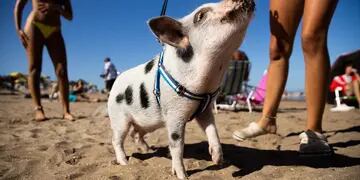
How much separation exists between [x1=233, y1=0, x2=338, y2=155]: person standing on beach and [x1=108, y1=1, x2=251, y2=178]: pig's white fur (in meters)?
0.81

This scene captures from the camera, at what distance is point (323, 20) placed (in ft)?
8.44

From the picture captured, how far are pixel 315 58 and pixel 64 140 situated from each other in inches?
111

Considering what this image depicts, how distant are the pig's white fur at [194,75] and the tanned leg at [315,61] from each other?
821mm

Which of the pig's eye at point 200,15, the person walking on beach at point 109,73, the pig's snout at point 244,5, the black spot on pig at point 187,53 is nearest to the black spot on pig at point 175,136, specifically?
the black spot on pig at point 187,53

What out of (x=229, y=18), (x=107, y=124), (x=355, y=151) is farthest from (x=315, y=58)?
(x=107, y=124)

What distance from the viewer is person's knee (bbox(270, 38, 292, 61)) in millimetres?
3135

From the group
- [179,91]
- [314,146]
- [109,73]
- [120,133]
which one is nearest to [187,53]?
[179,91]

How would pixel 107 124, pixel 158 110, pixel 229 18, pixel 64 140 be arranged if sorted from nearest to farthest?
pixel 229 18 < pixel 158 110 < pixel 64 140 < pixel 107 124

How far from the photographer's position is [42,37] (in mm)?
5250

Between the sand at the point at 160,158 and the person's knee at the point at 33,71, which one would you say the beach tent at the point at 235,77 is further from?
the person's knee at the point at 33,71

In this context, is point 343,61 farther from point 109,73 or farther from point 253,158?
point 253,158

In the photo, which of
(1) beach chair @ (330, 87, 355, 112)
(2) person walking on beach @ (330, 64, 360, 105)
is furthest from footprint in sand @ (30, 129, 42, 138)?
(2) person walking on beach @ (330, 64, 360, 105)

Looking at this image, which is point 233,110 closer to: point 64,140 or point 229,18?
point 64,140

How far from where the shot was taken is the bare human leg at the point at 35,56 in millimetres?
5137
